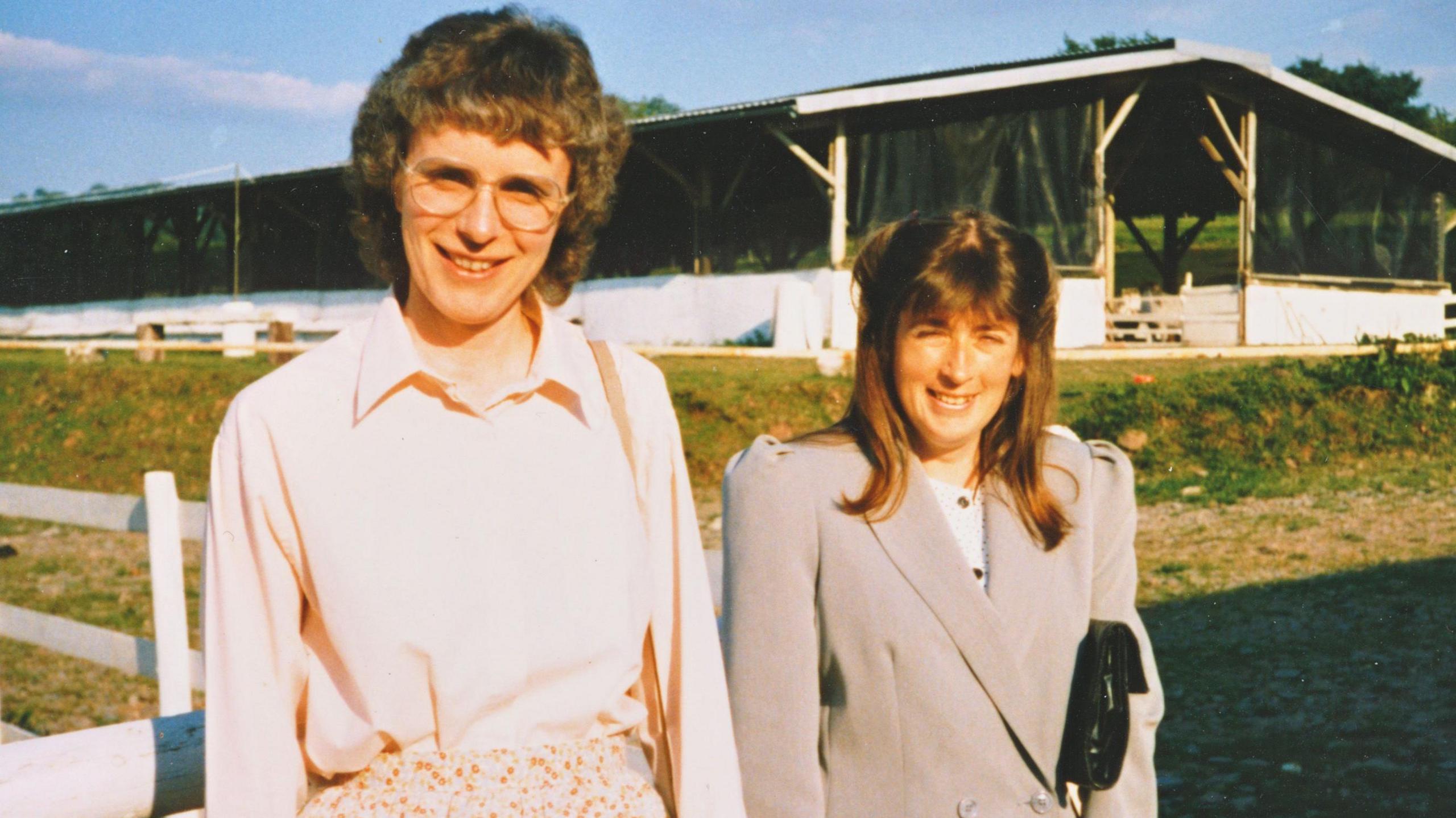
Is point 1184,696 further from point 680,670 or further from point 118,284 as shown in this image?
point 118,284

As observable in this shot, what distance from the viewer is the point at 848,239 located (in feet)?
61.5

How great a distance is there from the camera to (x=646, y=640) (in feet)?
7.08

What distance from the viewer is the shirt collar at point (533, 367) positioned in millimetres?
1977

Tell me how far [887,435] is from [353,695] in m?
1.19

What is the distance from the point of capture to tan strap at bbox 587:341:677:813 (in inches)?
83.7

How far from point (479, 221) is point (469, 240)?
4 cm

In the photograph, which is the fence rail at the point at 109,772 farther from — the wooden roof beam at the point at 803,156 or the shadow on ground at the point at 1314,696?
the wooden roof beam at the point at 803,156

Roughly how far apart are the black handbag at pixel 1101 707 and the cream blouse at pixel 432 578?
0.70 metres

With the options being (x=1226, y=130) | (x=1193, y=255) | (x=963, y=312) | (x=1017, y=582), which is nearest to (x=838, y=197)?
(x=1226, y=130)

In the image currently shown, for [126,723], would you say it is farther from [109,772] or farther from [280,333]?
[280,333]

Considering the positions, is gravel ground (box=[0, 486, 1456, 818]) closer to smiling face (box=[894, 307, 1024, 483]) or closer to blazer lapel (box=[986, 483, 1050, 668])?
blazer lapel (box=[986, 483, 1050, 668])

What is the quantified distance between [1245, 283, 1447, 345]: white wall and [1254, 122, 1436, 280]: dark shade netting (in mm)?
448

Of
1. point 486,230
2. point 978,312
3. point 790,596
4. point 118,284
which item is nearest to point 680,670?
point 790,596

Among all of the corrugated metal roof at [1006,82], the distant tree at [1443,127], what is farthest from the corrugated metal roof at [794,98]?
the distant tree at [1443,127]
